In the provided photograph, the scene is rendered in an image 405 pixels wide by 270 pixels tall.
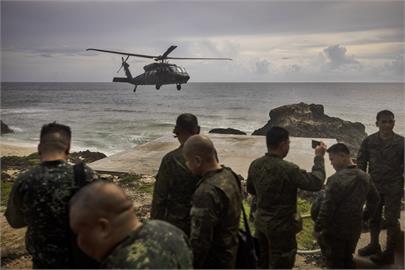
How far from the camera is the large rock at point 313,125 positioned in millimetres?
26719

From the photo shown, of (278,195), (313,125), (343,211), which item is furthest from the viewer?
(313,125)

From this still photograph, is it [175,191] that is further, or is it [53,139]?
[175,191]

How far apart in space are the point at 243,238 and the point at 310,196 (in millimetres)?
6588

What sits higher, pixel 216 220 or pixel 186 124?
pixel 186 124

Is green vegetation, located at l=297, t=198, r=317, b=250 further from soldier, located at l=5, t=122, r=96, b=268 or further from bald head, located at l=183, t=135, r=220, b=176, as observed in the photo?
soldier, located at l=5, t=122, r=96, b=268

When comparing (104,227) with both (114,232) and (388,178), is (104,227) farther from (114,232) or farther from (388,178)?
(388,178)

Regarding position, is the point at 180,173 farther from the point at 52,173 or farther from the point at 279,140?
the point at 52,173

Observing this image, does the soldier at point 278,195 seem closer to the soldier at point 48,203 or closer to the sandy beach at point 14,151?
the soldier at point 48,203

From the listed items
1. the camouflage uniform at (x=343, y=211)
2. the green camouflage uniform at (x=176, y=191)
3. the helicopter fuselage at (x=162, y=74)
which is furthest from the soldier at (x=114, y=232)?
the helicopter fuselage at (x=162, y=74)

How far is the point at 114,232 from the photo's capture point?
1932 millimetres

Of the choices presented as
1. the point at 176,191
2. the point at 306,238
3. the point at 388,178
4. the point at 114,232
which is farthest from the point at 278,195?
the point at 306,238

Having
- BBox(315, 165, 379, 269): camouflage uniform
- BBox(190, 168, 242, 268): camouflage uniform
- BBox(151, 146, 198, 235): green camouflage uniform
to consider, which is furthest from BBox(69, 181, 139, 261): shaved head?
BBox(315, 165, 379, 269): camouflage uniform

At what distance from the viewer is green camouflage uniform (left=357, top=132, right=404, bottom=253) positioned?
5.82 m

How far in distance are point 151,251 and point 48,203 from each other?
5.53 feet
